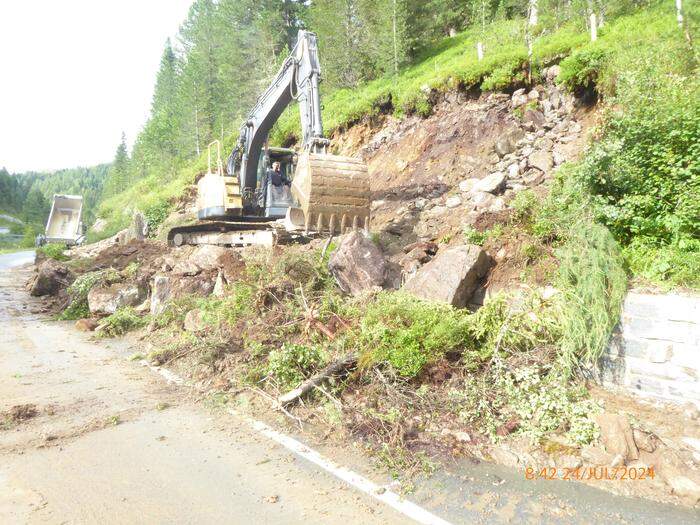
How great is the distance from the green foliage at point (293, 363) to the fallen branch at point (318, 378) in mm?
192

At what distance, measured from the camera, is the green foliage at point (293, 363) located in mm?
5371

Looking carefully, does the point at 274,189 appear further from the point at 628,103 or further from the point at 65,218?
the point at 65,218

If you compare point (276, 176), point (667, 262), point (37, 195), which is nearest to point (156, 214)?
point (276, 176)

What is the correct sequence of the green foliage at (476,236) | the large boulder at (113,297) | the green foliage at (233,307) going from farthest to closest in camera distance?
the large boulder at (113,297) → the green foliage at (476,236) → the green foliage at (233,307)

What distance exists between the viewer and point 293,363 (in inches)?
216

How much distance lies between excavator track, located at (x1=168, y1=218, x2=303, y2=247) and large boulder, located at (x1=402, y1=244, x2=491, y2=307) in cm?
481

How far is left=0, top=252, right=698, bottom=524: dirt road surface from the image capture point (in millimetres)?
3289

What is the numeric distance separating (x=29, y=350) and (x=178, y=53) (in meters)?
55.4

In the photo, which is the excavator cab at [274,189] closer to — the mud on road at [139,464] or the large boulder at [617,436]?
the mud on road at [139,464]

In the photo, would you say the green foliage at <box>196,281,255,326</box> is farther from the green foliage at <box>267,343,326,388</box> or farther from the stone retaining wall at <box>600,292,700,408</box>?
the stone retaining wall at <box>600,292,700,408</box>

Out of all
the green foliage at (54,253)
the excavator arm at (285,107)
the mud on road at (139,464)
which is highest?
the excavator arm at (285,107)

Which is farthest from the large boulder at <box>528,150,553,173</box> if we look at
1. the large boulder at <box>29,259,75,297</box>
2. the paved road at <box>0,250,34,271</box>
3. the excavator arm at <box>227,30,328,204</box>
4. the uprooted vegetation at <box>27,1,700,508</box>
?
the paved road at <box>0,250,34,271</box>
